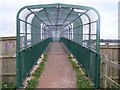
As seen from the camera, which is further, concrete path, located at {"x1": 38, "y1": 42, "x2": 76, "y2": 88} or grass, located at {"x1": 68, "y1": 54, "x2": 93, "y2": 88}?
concrete path, located at {"x1": 38, "y1": 42, "x2": 76, "y2": 88}

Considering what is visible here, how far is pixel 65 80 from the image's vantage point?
10.9 metres

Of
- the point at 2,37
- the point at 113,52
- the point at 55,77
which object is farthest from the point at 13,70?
the point at 113,52

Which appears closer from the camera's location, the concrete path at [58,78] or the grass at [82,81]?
the grass at [82,81]

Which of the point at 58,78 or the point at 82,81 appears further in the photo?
the point at 58,78

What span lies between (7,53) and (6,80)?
4.04ft

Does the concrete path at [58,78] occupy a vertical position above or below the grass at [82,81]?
below

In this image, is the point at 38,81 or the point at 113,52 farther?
the point at 113,52

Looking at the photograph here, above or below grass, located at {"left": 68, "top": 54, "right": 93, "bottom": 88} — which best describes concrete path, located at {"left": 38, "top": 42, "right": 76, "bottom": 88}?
below

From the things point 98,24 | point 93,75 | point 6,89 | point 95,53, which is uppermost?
point 98,24

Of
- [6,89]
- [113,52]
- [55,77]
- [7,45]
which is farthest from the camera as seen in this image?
[113,52]

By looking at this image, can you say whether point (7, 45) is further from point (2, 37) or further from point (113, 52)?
point (113, 52)

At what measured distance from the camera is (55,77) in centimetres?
1152

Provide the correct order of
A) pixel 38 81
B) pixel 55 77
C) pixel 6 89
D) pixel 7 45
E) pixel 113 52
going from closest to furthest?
pixel 38 81
pixel 55 77
pixel 6 89
pixel 7 45
pixel 113 52

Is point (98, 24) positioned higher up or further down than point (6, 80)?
higher up
